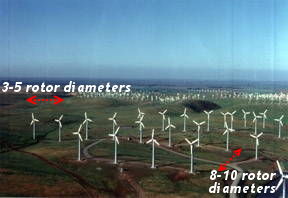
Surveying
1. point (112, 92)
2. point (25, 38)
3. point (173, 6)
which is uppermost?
point (173, 6)

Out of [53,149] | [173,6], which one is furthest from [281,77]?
[53,149]

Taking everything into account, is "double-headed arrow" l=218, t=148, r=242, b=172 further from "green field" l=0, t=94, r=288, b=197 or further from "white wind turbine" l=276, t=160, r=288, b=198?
"white wind turbine" l=276, t=160, r=288, b=198

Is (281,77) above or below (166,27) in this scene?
below

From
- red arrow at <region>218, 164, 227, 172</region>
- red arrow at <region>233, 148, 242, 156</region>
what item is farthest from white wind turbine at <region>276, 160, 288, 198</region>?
red arrow at <region>218, 164, 227, 172</region>

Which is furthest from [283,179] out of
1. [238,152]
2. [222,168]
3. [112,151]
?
[112,151]

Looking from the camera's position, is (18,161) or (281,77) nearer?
(281,77)

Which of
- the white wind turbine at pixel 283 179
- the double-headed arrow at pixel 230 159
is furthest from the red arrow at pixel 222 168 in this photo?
the white wind turbine at pixel 283 179

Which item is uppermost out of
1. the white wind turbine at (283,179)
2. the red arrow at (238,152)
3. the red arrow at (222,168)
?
the red arrow at (238,152)

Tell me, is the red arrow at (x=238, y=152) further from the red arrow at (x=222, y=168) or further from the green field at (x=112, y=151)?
the red arrow at (x=222, y=168)

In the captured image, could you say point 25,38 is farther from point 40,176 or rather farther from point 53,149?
point 40,176

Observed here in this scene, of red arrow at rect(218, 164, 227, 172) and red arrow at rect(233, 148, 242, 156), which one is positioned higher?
red arrow at rect(233, 148, 242, 156)

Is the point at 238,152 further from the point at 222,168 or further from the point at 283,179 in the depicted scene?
the point at 283,179
